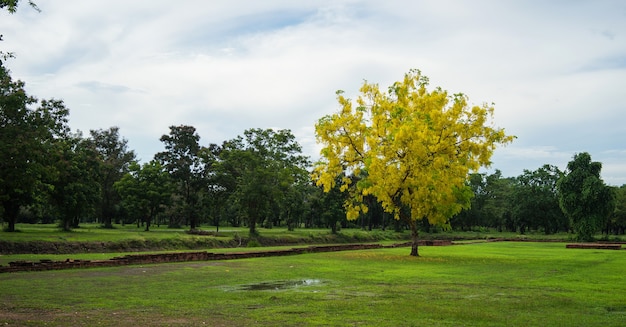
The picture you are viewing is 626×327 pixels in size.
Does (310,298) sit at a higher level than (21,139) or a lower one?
lower

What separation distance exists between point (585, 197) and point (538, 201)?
29670 millimetres

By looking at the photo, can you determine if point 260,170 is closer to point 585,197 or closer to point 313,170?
point 313,170

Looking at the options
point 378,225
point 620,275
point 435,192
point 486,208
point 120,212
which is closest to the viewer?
point 620,275

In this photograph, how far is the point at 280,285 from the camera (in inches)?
609

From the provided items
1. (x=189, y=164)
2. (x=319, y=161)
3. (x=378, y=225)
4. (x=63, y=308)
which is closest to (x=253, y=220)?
Result: (x=189, y=164)

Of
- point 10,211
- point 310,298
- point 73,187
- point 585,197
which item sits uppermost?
point 585,197

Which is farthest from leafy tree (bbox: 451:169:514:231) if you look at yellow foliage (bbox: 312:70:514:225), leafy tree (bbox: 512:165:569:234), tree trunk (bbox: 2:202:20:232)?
tree trunk (bbox: 2:202:20:232)

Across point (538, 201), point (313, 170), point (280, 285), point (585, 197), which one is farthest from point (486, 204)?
point (280, 285)

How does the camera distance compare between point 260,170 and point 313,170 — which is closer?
point 313,170

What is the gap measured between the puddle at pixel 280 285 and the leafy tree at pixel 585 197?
50.8 metres

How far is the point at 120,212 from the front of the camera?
248 ft

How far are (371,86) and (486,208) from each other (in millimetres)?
72698

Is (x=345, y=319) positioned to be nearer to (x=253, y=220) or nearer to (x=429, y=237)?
(x=253, y=220)

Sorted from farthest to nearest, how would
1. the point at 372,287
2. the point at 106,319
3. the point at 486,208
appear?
the point at 486,208, the point at 372,287, the point at 106,319
